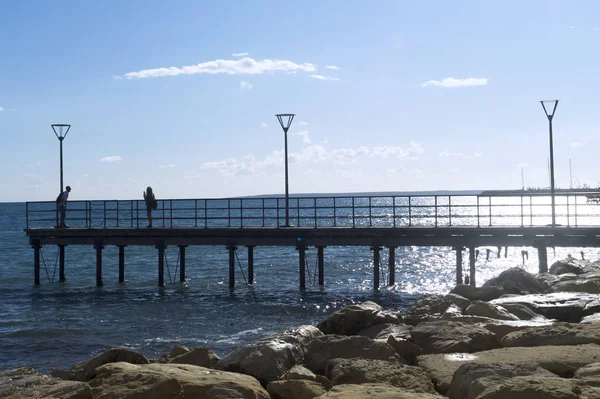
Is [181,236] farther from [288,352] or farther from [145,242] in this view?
[288,352]

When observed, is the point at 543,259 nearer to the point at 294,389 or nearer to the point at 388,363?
the point at 388,363

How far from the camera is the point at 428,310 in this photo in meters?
14.3

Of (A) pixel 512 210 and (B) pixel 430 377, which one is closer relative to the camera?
(B) pixel 430 377

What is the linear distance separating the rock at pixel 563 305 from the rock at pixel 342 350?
4431mm

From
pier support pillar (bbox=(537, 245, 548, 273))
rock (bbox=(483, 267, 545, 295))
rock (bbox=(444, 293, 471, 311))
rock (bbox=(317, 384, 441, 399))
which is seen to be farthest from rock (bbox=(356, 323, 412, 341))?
pier support pillar (bbox=(537, 245, 548, 273))

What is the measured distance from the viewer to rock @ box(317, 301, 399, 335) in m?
13.2

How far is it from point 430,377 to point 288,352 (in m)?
2.27

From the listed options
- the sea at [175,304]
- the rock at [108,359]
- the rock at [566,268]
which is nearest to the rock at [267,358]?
the rock at [108,359]

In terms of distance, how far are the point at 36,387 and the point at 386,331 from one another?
17.8 ft

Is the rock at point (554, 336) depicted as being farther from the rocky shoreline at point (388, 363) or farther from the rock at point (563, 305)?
the rock at point (563, 305)

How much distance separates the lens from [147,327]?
20.6m

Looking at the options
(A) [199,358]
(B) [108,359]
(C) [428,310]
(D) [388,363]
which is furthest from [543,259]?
(B) [108,359]

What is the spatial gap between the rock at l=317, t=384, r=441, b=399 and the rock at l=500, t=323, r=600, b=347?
10.2 ft

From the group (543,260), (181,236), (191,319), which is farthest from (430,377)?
(181,236)
